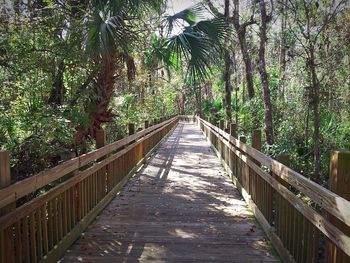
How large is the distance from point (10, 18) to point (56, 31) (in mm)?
783

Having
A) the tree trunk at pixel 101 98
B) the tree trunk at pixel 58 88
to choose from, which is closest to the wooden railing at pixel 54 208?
the tree trunk at pixel 101 98

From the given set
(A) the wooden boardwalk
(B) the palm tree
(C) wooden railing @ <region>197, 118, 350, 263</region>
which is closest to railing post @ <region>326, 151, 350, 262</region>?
(C) wooden railing @ <region>197, 118, 350, 263</region>

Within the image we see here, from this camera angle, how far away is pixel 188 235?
480cm

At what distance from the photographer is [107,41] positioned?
239 inches

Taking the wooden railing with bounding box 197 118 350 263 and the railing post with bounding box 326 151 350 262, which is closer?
the wooden railing with bounding box 197 118 350 263

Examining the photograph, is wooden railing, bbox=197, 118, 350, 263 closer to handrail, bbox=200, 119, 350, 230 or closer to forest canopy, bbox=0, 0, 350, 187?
handrail, bbox=200, 119, 350, 230

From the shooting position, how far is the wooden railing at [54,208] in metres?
3.01

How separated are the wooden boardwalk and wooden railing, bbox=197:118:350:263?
0.23m

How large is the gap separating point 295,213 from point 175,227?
1.84 metres

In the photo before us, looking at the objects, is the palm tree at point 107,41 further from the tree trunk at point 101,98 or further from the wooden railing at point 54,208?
the wooden railing at point 54,208

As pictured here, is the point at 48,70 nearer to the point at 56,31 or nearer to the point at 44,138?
the point at 56,31

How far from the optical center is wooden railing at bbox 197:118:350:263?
8.70 feet

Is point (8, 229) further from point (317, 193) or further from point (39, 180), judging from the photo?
point (317, 193)

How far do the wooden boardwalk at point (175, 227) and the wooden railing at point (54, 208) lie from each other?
A: 201 millimetres
